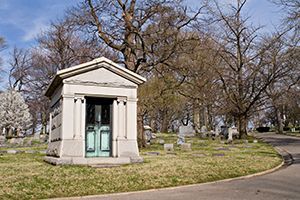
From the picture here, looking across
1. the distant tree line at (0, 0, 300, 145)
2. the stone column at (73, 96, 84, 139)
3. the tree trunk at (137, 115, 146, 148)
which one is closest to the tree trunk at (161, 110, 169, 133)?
the distant tree line at (0, 0, 300, 145)

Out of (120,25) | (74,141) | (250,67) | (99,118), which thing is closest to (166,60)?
(120,25)

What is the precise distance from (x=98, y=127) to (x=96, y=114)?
1.81 ft

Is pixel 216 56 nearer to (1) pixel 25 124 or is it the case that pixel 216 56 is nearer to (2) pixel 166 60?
(2) pixel 166 60

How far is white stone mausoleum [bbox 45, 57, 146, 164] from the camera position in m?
14.6

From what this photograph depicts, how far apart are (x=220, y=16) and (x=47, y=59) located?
2071 cm

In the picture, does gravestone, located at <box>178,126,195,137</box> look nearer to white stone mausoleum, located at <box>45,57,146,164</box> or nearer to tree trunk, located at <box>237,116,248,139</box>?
tree trunk, located at <box>237,116,248,139</box>

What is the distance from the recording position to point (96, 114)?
1574cm

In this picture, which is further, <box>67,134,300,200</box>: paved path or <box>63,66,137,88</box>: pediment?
<box>63,66,137,88</box>: pediment

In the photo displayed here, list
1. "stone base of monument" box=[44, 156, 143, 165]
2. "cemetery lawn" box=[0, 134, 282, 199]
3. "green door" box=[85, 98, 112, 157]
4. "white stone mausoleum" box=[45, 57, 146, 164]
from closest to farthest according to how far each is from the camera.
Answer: "cemetery lawn" box=[0, 134, 282, 199], "stone base of monument" box=[44, 156, 143, 165], "white stone mausoleum" box=[45, 57, 146, 164], "green door" box=[85, 98, 112, 157]

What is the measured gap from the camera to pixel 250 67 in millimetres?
37500

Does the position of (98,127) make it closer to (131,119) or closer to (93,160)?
(131,119)

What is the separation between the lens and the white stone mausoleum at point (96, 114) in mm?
14570

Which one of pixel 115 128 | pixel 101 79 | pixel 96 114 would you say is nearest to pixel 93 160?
pixel 115 128

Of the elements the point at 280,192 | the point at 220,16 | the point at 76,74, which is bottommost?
the point at 280,192
